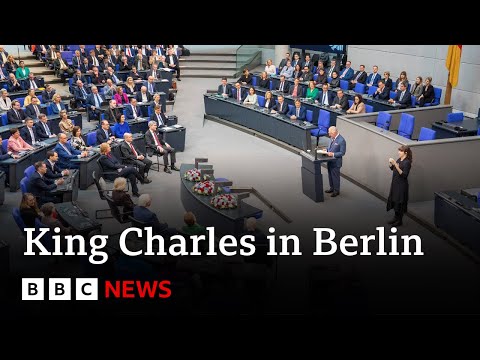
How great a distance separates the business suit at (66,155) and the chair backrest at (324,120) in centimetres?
555

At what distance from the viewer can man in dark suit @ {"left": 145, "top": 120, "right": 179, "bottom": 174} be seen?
14195 millimetres

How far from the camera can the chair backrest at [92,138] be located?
46.2ft

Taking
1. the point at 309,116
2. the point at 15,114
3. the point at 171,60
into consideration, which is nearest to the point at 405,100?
the point at 309,116

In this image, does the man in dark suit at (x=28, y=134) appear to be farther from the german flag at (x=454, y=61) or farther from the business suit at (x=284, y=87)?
the german flag at (x=454, y=61)

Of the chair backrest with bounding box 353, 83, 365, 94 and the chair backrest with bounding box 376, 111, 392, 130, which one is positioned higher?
the chair backrest with bounding box 353, 83, 365, 94

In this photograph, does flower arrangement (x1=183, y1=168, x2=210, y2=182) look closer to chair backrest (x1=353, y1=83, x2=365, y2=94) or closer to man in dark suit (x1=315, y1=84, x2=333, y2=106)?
man in dark suit (x1=315, y1=84, x2=333, y2=106)

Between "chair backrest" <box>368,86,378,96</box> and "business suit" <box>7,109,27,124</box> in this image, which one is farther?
"chair backrest" <box>368,86,378,96</box>

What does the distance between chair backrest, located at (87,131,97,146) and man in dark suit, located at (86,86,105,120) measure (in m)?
3.48

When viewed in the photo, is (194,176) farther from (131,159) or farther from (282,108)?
(282,108)

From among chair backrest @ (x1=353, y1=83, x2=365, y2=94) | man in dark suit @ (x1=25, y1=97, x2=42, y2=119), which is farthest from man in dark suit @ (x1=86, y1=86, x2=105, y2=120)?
chair backrest @ (x1=353, y1=83, x2=365, y2=94)

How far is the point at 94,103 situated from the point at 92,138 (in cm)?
388

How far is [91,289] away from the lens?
8867 millimetres

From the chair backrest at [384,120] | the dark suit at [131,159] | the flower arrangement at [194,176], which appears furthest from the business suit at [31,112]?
the chair backrest at [384,120]

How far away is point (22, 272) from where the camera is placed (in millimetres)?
9789
